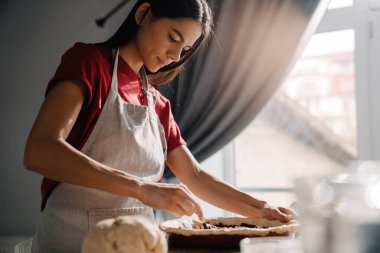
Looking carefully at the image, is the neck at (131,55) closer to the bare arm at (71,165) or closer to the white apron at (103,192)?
the white apron at (103,192)

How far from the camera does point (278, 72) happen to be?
2422 millimetres

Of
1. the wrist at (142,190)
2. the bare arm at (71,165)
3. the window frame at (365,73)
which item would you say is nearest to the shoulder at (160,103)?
the bare arm at (71,165)

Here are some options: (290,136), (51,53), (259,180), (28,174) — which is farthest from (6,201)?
(290,136)

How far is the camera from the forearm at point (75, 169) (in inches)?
43.1

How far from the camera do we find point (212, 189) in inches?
63.7

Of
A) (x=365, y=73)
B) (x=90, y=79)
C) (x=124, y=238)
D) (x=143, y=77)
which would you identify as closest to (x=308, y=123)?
(x=365, y=73)

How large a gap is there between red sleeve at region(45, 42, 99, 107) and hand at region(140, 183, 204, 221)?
0.34 m

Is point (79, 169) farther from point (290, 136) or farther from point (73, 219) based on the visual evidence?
point (290, 136)

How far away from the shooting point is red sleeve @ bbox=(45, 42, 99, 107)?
4.01 feet

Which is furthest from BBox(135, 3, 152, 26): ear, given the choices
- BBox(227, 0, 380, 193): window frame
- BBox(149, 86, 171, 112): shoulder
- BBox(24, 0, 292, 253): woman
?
BBox(227, 0, 380, 193): window frame

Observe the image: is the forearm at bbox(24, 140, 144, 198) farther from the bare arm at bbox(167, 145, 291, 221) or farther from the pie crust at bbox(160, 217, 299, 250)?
the bare arm at bbox(167, 145, 291, 221)

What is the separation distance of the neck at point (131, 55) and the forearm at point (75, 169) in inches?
17.4

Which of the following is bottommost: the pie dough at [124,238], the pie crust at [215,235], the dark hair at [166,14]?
the pie crust at [215,235]

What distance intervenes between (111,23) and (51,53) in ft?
1.53
